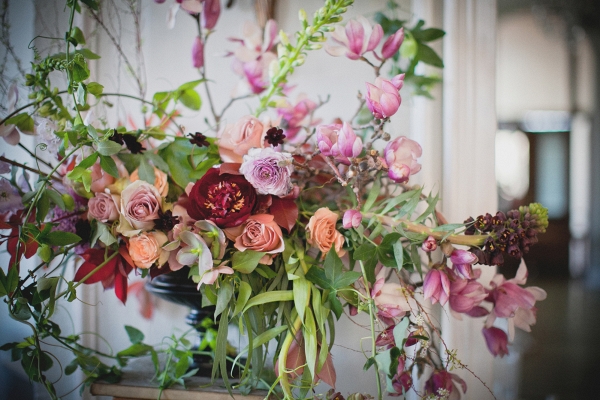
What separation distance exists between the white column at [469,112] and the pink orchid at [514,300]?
186mm

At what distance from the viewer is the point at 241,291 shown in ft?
1.98

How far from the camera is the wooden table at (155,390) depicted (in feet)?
2.27

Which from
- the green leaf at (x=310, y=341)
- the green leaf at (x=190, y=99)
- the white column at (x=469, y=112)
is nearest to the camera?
the green leaf at (x=310, y=341)

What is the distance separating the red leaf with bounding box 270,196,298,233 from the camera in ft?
2.11

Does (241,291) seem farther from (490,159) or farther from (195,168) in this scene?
(490,159)

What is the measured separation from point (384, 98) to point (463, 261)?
0.85 ft

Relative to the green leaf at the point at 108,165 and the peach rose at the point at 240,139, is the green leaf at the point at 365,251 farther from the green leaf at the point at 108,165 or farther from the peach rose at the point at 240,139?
the green leaf at the point at 108,165

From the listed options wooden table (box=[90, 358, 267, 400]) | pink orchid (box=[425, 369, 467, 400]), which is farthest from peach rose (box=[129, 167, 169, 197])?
pink orchid (box=[425, 369, 467, 400])

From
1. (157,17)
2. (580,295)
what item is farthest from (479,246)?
(580,295)

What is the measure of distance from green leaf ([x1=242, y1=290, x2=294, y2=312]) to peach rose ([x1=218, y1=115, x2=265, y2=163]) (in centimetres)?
21

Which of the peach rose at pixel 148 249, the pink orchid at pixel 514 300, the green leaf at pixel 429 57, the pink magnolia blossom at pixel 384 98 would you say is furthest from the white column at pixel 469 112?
the peach rose at pixel 148 249

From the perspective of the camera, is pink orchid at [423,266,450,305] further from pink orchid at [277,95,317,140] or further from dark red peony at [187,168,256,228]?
pink orchid at [277,95,317,140]

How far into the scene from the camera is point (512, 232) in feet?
1.93

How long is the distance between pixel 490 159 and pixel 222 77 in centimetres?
65
